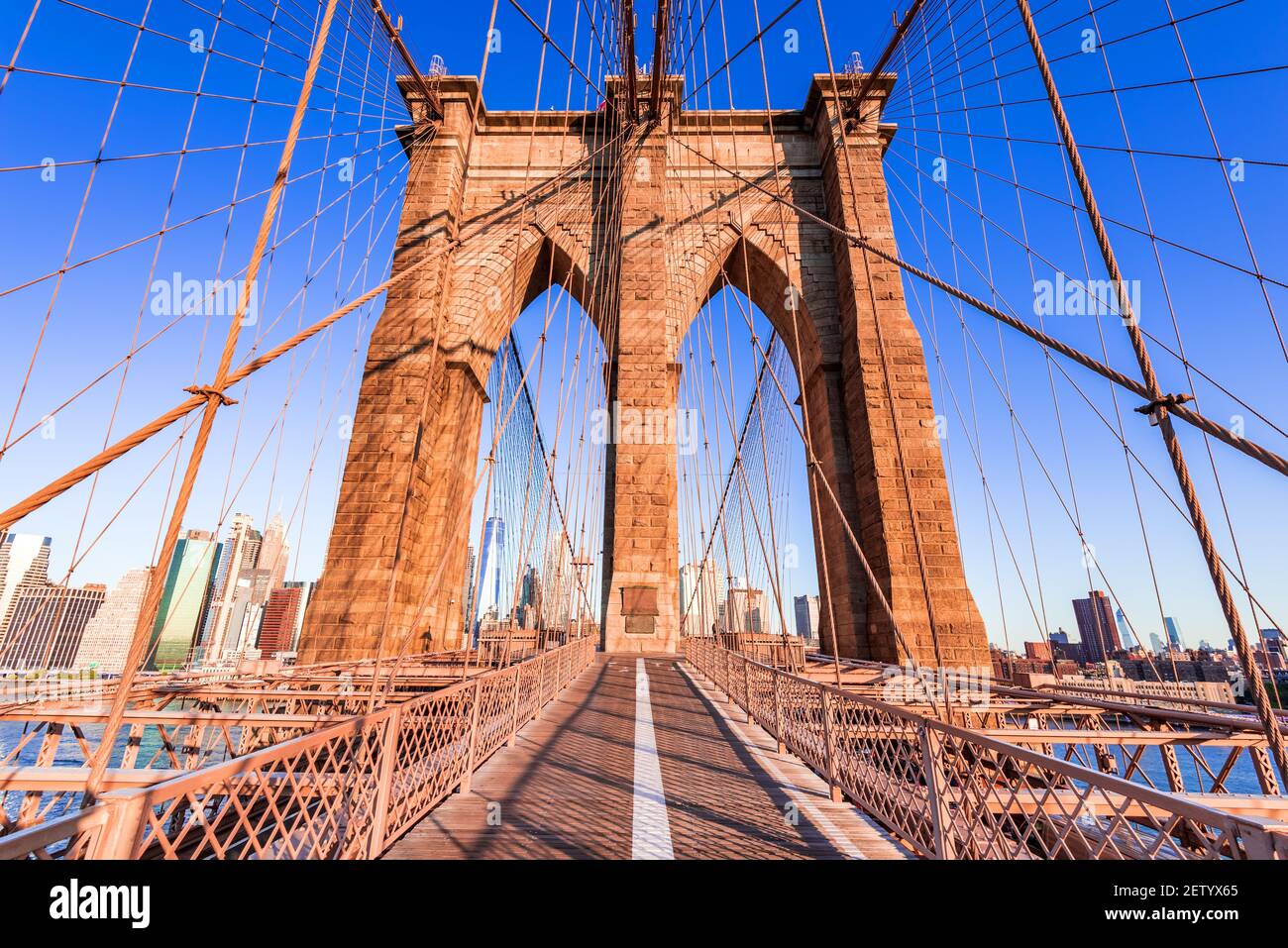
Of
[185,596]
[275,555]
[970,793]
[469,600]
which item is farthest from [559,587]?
[275,555]

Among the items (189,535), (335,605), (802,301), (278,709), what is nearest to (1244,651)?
(278,709)

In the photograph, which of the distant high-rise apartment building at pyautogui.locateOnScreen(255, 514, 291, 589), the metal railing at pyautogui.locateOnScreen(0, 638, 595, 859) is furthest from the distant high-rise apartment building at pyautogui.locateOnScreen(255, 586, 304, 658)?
the metal railing at pyautogui.locateOnScreen(0, 638, 595, 859)

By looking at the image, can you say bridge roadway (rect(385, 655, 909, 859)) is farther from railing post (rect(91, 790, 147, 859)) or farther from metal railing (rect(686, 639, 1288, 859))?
railing post (rect(91, 790, 147, 859))

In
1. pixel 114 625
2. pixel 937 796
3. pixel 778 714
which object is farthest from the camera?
pixel 114 625

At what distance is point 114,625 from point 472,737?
114 ft

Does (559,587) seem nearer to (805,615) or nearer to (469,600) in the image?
(469,600)

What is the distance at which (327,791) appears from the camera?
2455 mm

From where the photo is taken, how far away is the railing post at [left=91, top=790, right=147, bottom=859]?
1.35 m

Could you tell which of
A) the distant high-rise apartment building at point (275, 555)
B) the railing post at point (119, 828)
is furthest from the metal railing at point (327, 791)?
the distant high-rise apartment building at point (275, 555)

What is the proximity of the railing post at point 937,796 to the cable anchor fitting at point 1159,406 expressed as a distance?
5.97 ft

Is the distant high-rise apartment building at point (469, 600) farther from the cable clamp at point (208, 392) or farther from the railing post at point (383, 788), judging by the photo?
the cable clamp at point (208, 392)

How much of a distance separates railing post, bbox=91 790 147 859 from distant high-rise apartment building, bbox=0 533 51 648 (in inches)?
187

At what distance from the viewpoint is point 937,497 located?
11.9 meters
